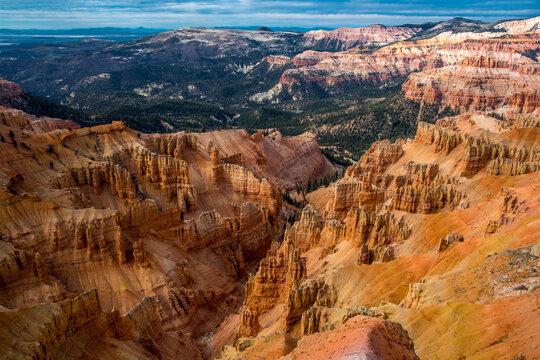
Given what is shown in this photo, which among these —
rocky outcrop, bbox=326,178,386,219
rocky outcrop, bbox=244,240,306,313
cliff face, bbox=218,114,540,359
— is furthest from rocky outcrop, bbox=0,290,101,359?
rocky outcrop, bbox=326,178,386,219

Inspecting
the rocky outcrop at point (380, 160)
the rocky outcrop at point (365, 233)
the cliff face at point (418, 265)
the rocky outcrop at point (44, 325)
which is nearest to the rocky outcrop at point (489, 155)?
the cliff face at point (418, 265)

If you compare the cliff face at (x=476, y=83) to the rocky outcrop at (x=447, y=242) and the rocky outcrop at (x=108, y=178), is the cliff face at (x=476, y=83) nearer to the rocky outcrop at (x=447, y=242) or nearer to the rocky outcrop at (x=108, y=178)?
the rocky outcrop at (x=447, y=242)

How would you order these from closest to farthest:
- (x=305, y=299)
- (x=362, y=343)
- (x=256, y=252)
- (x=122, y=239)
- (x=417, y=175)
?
1. (x=362, y=343)
2. (x=305, y=299)
3. (x=122, y=239)
4. (x=417, y=175)
5. (x=256, y=252)

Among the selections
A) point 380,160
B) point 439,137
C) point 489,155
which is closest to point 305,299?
point 489,155

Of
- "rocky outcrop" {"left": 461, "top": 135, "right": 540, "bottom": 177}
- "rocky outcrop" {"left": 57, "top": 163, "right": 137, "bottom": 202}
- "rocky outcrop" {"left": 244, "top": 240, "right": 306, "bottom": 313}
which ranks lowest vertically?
"rocky outcrop" {"left": 244, "top": 240, "right": 306, "bottom": 313}

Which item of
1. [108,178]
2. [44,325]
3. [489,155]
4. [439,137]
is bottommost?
[108,178]

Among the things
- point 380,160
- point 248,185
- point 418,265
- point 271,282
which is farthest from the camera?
point 380,160

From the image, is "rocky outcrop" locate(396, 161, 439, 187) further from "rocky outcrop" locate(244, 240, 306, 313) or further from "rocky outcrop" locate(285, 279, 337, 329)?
"rocky outcrop" locate(285, 279, 337, 329)

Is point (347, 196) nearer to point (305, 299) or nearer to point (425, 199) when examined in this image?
point (425, 199)

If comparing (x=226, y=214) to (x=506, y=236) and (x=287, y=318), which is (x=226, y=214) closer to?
(x=287, y=318)
